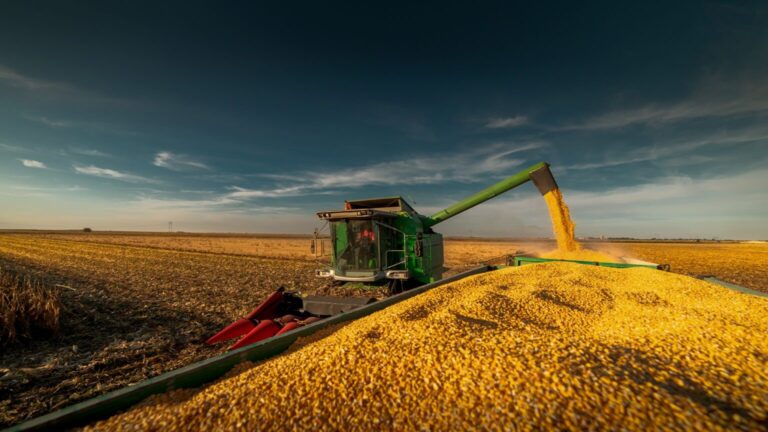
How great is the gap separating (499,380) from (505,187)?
310 inches

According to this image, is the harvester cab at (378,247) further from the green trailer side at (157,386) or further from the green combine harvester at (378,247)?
the green trailer side at (157,386)

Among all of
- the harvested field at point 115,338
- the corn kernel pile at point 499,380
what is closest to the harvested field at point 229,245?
the harvested field at point 115,338

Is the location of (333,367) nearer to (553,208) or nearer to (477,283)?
(477,283)

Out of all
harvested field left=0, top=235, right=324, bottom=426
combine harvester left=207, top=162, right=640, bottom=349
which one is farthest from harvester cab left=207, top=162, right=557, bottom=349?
harvested field left=0, top=235, right=324, bottom=426

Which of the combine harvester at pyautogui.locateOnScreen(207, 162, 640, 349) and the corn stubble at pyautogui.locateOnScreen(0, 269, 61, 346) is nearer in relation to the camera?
the corn stubble at pyautogui.locateOnScreen(0, 269, 61, 346)

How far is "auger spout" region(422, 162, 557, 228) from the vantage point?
8766 mm

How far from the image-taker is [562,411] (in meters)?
1.74

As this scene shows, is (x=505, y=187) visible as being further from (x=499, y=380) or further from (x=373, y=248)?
(x=499, y=380)

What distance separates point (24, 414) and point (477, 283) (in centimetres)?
583

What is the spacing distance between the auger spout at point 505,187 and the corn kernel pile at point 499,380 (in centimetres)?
579

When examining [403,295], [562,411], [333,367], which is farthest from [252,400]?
[403,295]

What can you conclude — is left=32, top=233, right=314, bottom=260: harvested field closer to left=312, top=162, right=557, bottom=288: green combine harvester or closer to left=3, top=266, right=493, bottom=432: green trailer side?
left=312, top=162, right=557, bottom=288: green combine harvester

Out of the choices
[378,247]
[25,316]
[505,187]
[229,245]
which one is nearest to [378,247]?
[378,247]

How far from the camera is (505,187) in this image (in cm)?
916
